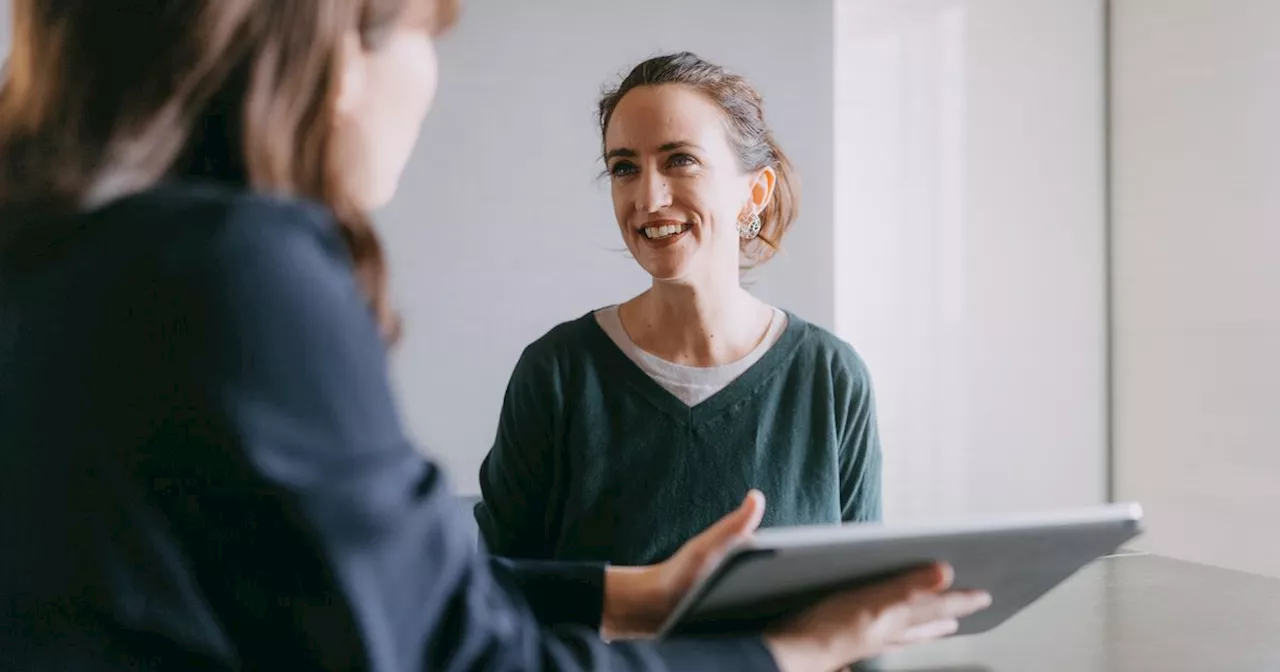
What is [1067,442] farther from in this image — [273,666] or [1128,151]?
[273,666]

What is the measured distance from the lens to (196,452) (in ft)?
1.75

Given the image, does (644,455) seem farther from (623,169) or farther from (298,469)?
(298,469)

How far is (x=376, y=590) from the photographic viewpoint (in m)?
0.55

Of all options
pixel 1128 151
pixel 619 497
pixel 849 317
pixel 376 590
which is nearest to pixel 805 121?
pixel 849 317

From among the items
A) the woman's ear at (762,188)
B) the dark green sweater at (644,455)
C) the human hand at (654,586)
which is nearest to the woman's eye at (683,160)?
the woman's ear at (762,188)

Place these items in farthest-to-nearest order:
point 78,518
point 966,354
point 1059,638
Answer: point 966,354 → point 1059,638 → point 78,518

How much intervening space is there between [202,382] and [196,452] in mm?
34

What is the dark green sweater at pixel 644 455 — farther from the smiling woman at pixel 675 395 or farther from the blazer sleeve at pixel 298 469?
the blazer sleeve at pixel 298 469

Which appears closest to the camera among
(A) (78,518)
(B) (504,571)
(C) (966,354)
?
(A) (78,518)

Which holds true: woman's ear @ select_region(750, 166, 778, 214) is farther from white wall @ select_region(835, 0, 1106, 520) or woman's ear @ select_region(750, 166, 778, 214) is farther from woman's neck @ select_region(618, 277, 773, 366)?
white wall @ select_region(835, 0, 1106, 520)

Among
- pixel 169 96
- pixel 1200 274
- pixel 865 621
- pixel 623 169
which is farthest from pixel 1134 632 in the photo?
pixel 1200 274

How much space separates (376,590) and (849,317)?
2.13 metres

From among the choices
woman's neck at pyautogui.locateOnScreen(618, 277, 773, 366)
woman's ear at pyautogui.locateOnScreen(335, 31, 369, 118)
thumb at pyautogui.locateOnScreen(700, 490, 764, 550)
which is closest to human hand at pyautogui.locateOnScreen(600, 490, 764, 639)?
thumb at pyautogui.locateOnScreen(700, 490, 764, 550)

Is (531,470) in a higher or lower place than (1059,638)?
higher
